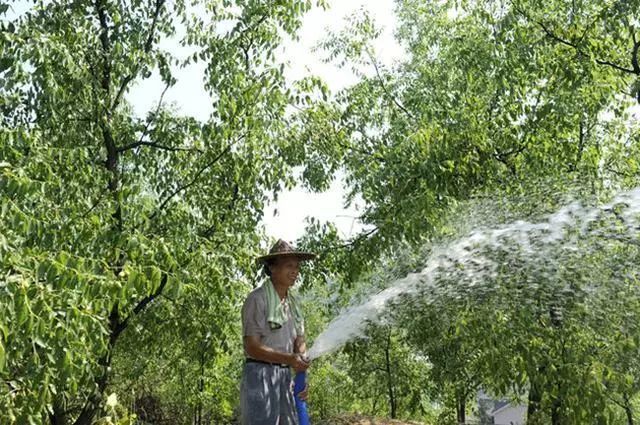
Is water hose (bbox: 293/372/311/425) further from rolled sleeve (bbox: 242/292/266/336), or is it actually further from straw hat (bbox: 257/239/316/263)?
straw hat (bbox: 257/239/316/263)

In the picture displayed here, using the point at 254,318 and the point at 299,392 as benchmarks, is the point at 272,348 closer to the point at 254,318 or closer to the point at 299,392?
the point at 254,318

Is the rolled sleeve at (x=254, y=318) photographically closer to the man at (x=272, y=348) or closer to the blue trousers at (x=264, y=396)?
the man at (x=272, y=348)

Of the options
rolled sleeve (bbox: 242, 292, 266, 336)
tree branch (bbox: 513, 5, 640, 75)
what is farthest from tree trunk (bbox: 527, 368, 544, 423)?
tree branch (bbox: 513, 5, 640, 75)

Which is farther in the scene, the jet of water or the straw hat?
the jet of water

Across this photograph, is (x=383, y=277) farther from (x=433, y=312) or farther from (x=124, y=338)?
(x=124, y=338)

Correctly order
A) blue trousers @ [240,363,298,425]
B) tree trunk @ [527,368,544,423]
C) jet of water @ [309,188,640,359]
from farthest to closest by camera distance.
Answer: jet of water @ [309,188,640,359], tree trunk @ [527,368,544,423], blue trousers @ [240,363,298,425]

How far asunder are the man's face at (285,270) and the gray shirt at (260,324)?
16 centimetres

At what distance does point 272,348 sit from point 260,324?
17 cm

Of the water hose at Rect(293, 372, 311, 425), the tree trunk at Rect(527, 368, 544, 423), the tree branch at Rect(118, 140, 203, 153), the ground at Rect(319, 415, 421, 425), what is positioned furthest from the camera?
the ground at Rect(319, 415, 421, 425)

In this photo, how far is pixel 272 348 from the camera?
13.8 ft

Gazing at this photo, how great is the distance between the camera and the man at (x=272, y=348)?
162 inches

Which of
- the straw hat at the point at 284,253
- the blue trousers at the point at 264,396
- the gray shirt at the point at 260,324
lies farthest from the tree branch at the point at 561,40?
the blue trousers at the point at 264,396

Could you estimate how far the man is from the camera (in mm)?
4121

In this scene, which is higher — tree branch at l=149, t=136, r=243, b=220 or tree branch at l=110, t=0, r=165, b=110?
tree branch at l=110, t=0, r=165, b=110
